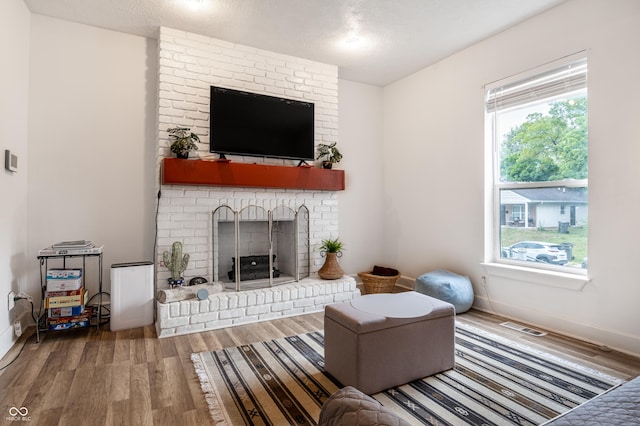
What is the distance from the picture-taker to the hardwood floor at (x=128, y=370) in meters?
1.70

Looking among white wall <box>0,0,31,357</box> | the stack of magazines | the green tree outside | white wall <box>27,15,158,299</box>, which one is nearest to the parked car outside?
the green tree outside

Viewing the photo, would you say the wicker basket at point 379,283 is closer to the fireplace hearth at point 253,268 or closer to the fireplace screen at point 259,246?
the fireplace screen at point 259,246

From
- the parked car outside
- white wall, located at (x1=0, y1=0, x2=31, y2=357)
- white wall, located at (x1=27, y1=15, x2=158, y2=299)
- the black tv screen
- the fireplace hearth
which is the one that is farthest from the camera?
the fireplace hearth

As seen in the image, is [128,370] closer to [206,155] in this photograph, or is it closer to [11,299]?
[11,299]

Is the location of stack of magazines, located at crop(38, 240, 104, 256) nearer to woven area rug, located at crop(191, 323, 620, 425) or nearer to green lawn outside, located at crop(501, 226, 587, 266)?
woven area rug, located at crop(191, 323, 620, 425)

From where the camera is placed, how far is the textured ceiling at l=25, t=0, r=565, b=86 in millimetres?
2781

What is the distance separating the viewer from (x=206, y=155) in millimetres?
3379

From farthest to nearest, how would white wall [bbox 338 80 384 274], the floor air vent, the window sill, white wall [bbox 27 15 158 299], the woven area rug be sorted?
white wall [bbox 338 80 384 274] → white wall [bbox 27 15 158 299] → the floor air vent → the window sill → the woven area rug

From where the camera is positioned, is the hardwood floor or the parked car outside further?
the parked car outside

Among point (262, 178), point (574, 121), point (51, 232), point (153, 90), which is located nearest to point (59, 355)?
point (51, 232)

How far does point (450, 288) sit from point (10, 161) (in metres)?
3.74

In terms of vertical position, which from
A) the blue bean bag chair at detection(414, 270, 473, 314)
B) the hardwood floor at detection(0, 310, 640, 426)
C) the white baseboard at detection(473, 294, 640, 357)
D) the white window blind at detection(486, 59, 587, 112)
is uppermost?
the white window blind at detection(486, 59, 587, 112)

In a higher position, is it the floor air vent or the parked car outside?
the parked car outside

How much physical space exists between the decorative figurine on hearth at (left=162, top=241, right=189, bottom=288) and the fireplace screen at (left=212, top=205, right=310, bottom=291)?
310mm
